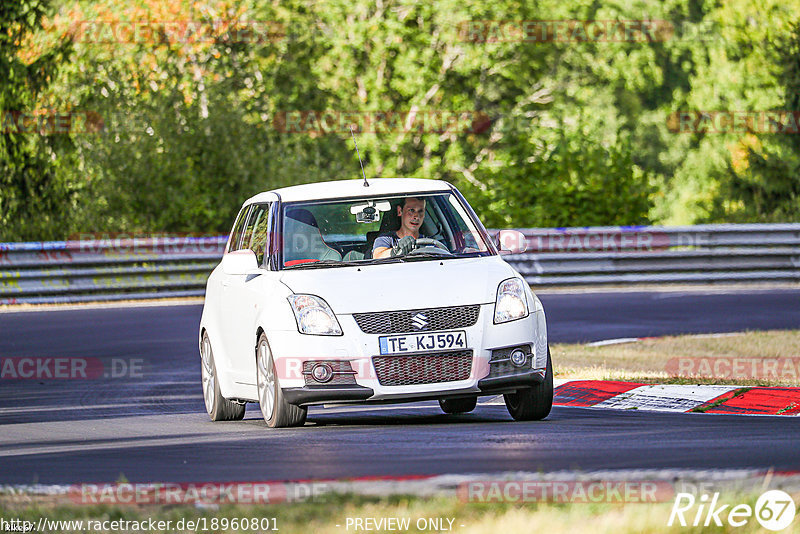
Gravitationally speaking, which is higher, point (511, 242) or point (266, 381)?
point (511, 242)

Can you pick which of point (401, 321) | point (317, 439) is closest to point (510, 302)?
point (401, 321)

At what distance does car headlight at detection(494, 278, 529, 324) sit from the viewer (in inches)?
395

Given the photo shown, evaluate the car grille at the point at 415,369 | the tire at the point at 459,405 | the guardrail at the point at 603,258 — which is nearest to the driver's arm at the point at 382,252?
the car grille at the point at 415,369

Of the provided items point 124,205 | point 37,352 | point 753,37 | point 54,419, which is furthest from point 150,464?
point 753,37

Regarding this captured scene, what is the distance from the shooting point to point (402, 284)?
1002 centimetres

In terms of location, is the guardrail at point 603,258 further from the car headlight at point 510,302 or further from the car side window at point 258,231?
the car headlight at point 510,302

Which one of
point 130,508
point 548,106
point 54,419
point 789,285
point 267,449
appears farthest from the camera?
point 548,106

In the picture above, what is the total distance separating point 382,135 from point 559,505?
42.9m

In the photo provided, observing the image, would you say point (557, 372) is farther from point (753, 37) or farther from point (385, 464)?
point (753, 37)

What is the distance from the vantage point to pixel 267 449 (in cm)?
903

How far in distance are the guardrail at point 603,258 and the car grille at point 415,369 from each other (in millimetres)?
17341

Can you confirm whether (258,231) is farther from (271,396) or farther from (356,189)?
(271,396)

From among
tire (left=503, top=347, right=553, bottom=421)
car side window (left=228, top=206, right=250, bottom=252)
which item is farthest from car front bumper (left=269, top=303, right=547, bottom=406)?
car side window (left=228, top=206, right=250, bottom=252)

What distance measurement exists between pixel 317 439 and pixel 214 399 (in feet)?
8.66
